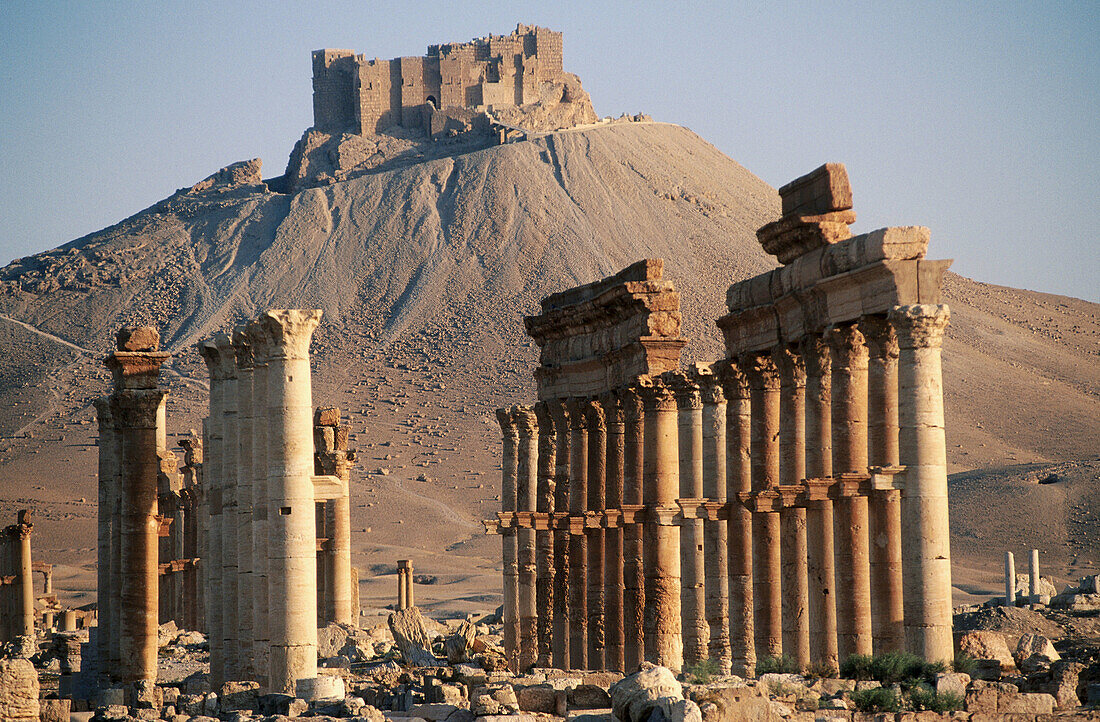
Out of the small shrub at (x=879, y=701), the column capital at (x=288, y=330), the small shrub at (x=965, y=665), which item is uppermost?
the column capital at (x=288, y=330)

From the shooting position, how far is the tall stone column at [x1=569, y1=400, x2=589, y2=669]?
3234cm

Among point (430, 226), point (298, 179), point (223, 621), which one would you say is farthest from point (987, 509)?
point (298, 179)

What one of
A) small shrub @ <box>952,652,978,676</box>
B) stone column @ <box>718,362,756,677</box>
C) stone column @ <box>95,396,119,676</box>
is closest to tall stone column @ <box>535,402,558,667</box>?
stone column @ <box>718,362,756,677</box>

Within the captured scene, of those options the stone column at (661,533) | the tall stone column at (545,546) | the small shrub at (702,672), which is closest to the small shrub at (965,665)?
the small shrub at (702,672)

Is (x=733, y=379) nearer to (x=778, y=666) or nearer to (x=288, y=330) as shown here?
(x=778, y=666)

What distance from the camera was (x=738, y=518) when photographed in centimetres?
Result: 2577

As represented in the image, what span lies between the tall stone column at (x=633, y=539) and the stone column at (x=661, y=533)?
1.90ft

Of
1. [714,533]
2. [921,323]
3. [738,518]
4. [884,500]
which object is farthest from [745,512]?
[921,323]

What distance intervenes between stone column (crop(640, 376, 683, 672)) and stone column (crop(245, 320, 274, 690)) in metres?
8.78

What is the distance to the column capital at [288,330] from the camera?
68.3 ft

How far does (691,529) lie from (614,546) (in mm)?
3714

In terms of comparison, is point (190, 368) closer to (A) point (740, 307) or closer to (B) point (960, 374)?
Answer: (B) point (960, 374)

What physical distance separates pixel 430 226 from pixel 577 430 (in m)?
120

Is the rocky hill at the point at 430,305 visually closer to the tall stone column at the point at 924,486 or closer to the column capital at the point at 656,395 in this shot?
the column capital at the point at 656,395
